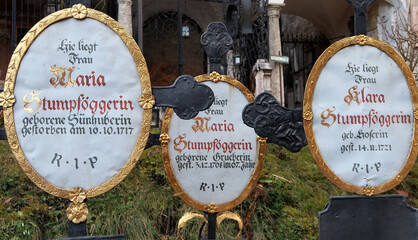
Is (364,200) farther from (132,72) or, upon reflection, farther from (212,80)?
(132,72)

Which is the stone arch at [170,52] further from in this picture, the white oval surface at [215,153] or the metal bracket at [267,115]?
the metal bracket at [267,115]

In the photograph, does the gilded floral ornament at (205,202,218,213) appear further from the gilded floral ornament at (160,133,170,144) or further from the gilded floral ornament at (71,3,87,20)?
the gilded floral ornament at (71,3,87,20)

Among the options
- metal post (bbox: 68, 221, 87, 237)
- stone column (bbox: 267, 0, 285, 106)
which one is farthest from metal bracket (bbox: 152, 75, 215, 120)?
stone column (bbox: 267, 0, 285, 106)

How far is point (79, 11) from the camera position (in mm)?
2543

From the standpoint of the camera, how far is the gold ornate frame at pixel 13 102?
7.96 feet

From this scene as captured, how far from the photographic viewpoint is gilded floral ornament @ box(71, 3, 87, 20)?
2539 millimetres

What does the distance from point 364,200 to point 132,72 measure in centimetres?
171

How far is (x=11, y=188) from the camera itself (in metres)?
5.05

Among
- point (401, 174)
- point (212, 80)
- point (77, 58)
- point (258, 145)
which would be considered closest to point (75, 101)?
point (77, 58)

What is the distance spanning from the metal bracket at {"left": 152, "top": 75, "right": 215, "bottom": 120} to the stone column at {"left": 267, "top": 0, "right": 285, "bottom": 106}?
7.42m

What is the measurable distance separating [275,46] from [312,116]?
763 centimetres

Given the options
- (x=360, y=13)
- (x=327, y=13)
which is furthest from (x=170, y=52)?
(x=360, y=13)

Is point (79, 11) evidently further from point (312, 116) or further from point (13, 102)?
point (312, 116)

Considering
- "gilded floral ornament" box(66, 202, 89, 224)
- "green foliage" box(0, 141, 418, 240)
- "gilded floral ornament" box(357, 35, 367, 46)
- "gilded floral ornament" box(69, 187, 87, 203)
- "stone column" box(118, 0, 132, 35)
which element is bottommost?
"green foliage" box(0, 141, 418, 240)
